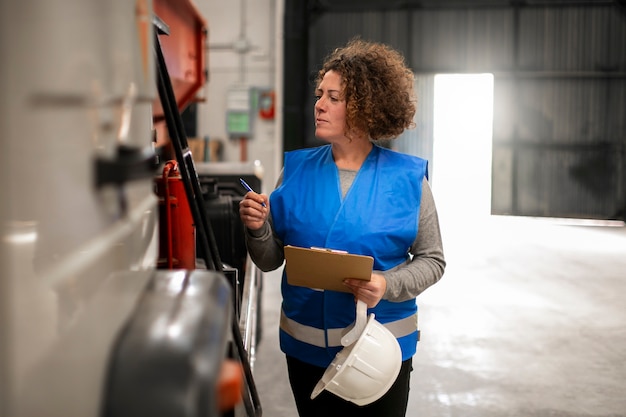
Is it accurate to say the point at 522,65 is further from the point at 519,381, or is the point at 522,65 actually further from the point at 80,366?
the point at 80,366

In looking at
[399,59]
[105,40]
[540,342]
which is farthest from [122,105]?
[540,342]

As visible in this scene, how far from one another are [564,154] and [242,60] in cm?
576

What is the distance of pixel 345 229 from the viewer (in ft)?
6.40

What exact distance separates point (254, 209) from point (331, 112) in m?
0.39

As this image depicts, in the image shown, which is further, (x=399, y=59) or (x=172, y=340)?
(x=399, y=59)

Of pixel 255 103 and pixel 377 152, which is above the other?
pixel 255 103

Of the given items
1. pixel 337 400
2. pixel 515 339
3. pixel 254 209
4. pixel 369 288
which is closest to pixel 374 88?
pixel 254 209

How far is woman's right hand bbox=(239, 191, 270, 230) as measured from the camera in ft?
6.59

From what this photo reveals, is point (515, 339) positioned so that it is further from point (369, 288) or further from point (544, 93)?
point (544, 93)

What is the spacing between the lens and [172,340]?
73 centimetres

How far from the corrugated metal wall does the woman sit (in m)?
9.12

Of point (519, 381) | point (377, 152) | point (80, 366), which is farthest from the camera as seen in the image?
point (519, 381)

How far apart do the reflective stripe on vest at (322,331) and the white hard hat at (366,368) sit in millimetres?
88

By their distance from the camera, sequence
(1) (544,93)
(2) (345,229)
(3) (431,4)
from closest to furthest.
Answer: (2) (345,229) < (1) (544,93) < (3) (431,4)
